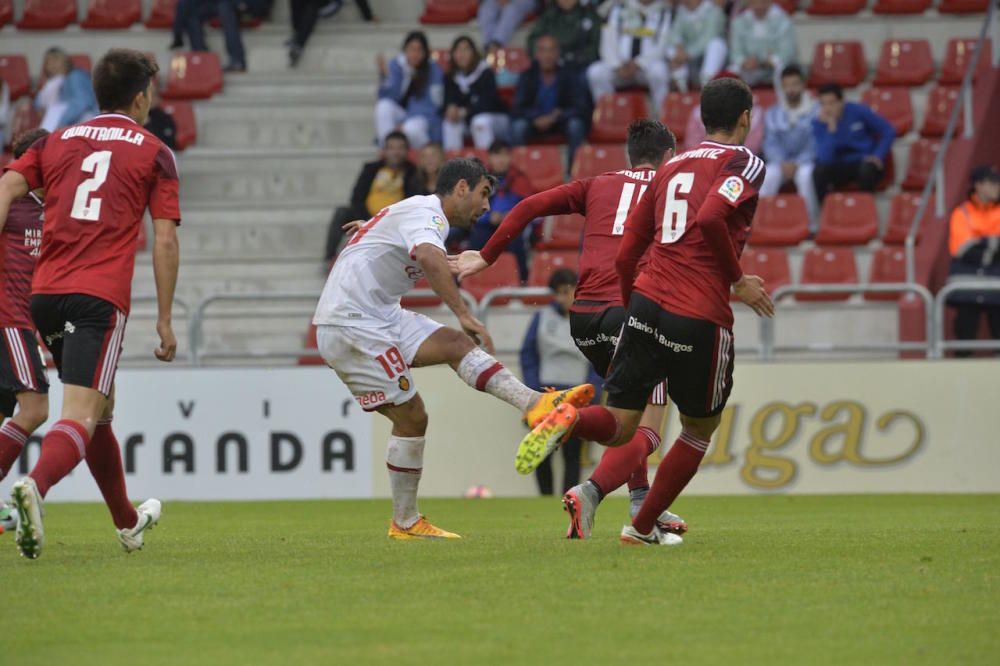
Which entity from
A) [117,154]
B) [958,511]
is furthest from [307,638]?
[958,511]

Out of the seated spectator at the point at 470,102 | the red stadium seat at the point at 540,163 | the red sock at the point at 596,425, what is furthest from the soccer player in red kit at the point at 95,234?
the seated spectator at the point at 470,102

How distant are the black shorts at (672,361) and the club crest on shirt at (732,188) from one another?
0.60 metres

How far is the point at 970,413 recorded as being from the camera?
14.4 meters

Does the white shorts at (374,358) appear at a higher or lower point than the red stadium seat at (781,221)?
higher

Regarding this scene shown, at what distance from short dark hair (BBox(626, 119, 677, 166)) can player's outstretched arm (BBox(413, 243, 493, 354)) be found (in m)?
1.36

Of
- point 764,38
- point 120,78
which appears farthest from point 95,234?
point 764,38

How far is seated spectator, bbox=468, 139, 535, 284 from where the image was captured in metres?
16.8

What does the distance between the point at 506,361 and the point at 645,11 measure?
5.92 m

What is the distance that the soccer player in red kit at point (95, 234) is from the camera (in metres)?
7.26

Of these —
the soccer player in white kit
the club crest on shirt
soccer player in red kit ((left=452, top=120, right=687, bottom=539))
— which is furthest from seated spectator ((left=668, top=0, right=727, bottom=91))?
the club crest on shirt

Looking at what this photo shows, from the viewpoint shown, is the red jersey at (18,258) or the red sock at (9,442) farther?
the red jersey at (18,258)

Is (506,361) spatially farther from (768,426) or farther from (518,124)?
(518,124)

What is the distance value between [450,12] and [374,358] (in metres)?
13.5

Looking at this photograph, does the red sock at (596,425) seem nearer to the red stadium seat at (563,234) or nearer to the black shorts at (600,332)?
the black shorts at (600,332)
